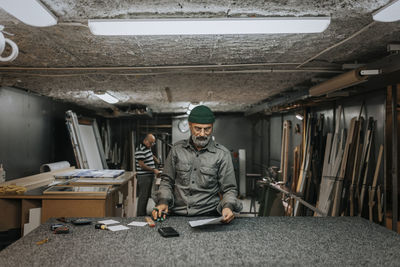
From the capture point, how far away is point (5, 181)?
3.81 meters

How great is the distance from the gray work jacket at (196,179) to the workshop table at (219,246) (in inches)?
14.3

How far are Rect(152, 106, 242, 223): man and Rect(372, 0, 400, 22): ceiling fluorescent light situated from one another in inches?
52.6

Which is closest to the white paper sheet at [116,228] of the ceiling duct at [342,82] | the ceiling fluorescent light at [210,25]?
the ceiling fluorescent light at [210,25]

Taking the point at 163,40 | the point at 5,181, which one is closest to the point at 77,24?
the point at 163,40

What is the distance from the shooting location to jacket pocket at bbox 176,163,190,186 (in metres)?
2.49

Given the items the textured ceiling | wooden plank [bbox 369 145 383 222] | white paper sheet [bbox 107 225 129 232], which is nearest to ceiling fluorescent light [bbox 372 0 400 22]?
the textured ceiling

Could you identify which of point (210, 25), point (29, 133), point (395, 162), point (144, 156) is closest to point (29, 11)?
point (210, 25)

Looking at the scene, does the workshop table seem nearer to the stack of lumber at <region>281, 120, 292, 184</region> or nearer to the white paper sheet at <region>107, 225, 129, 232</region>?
the white paper sheet at <region>107, 225, 129, 232</region>

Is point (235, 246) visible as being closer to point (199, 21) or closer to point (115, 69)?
point (199, 21)

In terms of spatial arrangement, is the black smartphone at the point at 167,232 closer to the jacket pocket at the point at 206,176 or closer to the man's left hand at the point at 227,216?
the man's left hand at the point at 227,216

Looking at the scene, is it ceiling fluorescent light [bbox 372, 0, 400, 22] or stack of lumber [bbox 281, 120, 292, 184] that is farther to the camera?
stack of lumber [bbox 281, 120, 292, 184]

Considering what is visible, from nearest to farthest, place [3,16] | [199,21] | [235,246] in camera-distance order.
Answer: [235,246] < [199,21] < [3,16]

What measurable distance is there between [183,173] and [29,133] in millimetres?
3169

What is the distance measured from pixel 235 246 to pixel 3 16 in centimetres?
208
